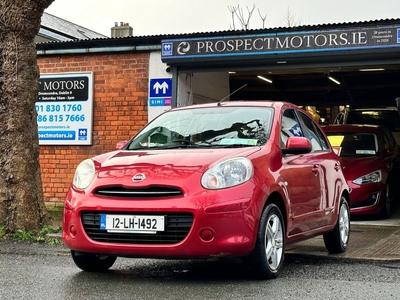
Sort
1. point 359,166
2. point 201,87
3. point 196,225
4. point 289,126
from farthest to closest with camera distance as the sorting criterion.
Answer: point 201,87
point 359,166
point 289,126
point 196,225

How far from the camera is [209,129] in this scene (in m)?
6.95

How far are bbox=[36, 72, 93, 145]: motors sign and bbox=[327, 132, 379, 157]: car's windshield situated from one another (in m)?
4.69

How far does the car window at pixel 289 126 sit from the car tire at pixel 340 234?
120cm

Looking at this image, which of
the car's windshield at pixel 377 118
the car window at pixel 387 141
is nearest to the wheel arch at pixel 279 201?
the car window at pixel 387 141

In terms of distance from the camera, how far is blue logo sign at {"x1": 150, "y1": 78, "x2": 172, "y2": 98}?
13461 mm

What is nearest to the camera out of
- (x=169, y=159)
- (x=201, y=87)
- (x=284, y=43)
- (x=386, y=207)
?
(x=169, y=159)

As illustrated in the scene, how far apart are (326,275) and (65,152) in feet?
28.6

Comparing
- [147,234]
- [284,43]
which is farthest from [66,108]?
[147,234]

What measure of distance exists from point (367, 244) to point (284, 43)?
440 centimetres

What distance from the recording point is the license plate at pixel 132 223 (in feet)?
18.9

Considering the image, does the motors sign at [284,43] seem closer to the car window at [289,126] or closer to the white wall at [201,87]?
the white wall at [201,87]

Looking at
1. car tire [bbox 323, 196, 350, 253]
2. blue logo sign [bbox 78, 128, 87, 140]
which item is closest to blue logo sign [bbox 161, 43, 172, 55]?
blue logo sign [bbox 78, 128, 87, 140]

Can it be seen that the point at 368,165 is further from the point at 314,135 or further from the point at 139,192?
the point at 139,192

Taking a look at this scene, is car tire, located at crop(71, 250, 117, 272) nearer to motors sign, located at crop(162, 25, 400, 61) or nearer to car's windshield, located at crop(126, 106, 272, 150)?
car's windshield, located at crop(126, 106, 272, 150)
